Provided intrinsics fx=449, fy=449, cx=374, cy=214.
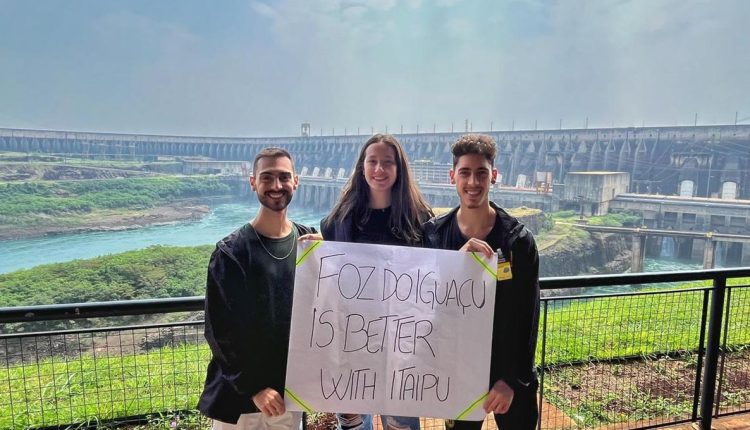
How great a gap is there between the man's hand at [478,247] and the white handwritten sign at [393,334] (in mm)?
39

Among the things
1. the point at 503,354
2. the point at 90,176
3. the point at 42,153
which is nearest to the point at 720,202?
the point at 503,354

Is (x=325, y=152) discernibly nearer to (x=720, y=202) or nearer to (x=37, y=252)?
(x=37, y=252)

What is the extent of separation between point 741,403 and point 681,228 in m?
41.9

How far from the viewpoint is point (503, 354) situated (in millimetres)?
1547

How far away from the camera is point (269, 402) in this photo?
148 centimetres

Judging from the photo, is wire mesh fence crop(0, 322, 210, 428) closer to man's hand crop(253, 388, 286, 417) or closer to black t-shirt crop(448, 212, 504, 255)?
man's hand crop(253, 388, 286, 417)

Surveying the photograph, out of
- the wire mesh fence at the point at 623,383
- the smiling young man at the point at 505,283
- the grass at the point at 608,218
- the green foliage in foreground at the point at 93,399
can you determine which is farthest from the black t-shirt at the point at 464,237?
the grass at the point at 608,218

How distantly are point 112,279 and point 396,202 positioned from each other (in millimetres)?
19710

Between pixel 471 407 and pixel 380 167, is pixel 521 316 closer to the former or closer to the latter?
pixel 471 407

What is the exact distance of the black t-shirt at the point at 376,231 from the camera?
1750 mm

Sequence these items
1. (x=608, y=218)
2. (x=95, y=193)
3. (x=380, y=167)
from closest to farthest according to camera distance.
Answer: (x=380, y=167)
(x=95, y=193)
(x=608, y=218)

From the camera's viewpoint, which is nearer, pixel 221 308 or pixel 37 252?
pixel 221 308

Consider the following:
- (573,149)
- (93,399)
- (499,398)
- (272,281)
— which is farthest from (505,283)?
(573,149)

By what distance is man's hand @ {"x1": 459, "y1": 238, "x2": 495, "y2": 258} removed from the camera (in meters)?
1.50
